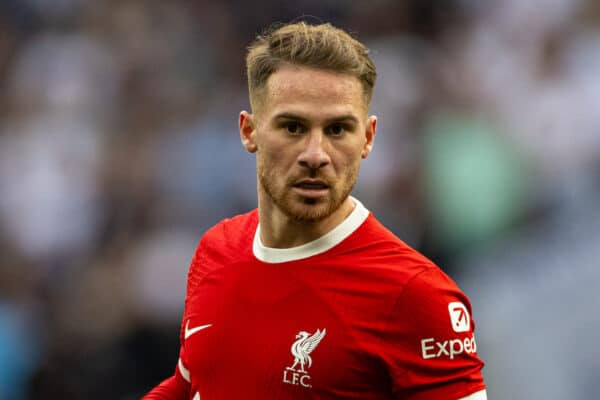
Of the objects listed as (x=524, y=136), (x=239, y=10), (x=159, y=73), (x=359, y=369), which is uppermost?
(x=239, y=10)

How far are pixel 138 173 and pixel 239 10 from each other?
196cm

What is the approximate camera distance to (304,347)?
2.98m

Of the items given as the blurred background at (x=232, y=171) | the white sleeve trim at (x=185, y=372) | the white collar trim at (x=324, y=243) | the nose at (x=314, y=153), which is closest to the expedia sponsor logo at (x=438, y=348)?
the white collar trim at (x=324, y=243)

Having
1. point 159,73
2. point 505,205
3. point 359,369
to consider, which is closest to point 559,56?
point 505,205

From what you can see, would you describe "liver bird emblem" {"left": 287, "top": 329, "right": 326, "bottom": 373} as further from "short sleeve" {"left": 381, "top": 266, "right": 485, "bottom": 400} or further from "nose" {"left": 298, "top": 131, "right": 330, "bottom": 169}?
"nose" {"left": 298, "top": 131, "right": 330, "bottom": 169}

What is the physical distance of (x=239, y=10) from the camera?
8.70m

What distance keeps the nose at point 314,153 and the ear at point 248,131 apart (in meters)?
0.30

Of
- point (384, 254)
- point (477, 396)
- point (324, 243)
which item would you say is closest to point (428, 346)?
point (477, 396)

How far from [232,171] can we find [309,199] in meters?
4.16

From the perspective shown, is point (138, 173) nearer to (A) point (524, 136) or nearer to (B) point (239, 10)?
(B) point (239, 10)

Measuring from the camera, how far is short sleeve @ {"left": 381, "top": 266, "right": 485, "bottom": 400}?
286cm

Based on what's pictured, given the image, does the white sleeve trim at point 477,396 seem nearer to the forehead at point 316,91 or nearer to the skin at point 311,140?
the skin at point 311,140

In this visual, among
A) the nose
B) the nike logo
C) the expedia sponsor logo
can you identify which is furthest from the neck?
the expedia sponsor logo

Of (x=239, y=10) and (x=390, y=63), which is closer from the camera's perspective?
(x=390, y=63)
